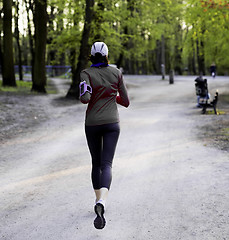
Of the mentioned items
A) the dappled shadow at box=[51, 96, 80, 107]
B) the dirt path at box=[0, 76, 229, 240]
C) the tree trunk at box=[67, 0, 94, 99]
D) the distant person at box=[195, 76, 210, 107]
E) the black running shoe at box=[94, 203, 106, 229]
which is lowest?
the dirt path at box=[0, 76, 229, 240]

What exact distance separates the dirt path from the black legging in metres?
0.59

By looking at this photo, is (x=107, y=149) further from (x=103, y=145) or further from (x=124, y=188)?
(x=124, y=188)

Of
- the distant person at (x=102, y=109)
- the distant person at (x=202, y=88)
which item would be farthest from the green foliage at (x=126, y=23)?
the distant person at (x=102, y=109)

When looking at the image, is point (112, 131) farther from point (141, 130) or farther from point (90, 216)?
point (141, 130)

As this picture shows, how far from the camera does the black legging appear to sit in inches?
158

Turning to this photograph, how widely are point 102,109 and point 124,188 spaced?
6.43 feet

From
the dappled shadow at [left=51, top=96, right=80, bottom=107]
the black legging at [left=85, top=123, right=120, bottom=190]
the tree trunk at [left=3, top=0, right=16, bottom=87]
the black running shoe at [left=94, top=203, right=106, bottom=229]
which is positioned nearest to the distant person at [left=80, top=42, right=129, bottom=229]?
the black legging at [left=85, top=123, right=120, bottom=190]

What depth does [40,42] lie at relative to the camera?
794 inches

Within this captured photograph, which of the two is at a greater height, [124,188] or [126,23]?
[126,23]

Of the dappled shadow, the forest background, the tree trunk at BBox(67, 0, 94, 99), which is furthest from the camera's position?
the tree trunk at BBox(67, 0, 94, 99)

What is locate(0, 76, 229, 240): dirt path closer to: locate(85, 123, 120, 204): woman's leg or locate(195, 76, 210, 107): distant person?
locate(85, 123, 120, 204): woman's leg

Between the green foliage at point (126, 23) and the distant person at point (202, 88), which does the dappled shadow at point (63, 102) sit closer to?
the green foliage at point (126, 23)

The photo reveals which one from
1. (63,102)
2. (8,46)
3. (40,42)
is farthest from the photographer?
(8,46)

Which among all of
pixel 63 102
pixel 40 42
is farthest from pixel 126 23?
pixel 63 102
